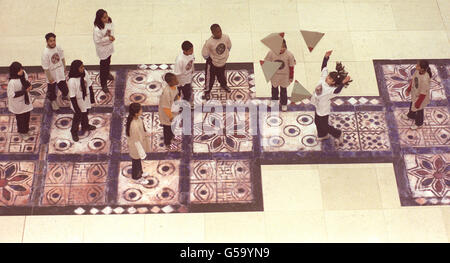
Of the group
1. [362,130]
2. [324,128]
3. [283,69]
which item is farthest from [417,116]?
[283,69]

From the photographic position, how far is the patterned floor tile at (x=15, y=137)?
7.87 metres

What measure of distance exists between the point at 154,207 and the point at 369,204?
8.67 feet

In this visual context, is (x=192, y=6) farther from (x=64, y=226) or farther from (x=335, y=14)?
(x=64, y=226)

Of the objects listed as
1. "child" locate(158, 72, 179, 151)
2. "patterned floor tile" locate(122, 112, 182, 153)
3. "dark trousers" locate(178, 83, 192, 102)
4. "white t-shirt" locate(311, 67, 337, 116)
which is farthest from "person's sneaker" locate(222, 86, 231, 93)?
"white t-shirt" locate(311, 67, 337, 116)

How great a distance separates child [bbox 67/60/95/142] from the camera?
281 inches

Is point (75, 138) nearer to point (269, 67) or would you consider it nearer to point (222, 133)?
point (222, 133)

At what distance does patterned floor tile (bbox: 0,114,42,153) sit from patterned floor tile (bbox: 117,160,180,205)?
49.7 inches

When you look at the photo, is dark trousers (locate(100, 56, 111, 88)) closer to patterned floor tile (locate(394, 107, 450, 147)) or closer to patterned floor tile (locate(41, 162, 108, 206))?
patterned floor tile (locate(41, 162, 108, 206))

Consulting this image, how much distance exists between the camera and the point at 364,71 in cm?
875

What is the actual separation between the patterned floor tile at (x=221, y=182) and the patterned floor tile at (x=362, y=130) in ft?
4.40

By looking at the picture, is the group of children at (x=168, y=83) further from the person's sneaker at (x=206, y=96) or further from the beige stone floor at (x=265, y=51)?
the beige stone floor at (x=265, y=51)

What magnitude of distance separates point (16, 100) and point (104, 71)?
4.35ft

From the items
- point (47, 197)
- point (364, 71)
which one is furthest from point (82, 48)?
point (364, 71)

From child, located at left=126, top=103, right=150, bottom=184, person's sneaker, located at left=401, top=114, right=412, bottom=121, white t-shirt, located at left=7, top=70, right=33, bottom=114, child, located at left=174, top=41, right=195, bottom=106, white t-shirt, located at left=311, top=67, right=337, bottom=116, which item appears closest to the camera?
child, located at left=126, top=103, right=150, bottom=184
